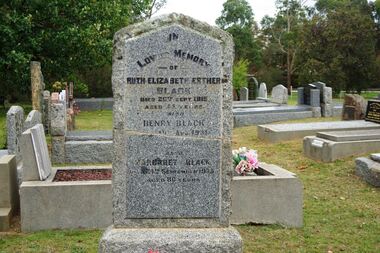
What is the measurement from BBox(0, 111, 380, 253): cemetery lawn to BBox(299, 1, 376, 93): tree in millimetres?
28162

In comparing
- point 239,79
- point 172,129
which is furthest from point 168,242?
point 239,79

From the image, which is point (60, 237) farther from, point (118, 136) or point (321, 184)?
point (321, 184)

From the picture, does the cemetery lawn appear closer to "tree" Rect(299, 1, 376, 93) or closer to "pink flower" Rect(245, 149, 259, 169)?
"pink flower" Rect(245, 149, 259, 169)

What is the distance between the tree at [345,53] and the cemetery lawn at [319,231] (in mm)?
28162

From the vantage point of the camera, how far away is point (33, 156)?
6309mm

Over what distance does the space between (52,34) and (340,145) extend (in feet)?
41.3

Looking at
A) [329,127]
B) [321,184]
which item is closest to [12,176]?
[321,184]

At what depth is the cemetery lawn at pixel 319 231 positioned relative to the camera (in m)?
5.63

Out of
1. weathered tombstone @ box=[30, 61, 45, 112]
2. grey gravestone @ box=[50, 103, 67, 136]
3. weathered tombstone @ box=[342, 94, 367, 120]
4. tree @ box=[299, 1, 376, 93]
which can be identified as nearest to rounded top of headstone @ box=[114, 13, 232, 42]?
grey gravestone @ box=[50, 103, 67, 136]

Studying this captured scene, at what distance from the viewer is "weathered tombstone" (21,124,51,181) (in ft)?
20.5

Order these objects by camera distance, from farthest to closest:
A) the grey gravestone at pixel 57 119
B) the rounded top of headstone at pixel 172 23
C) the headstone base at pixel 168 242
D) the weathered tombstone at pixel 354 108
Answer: the weathered tombstone at pixel 354 108 → the grey gravestone at pixel 57 119 → the rounded top of headstone at pixel 172 23 → the headstone base at pixel 168 242

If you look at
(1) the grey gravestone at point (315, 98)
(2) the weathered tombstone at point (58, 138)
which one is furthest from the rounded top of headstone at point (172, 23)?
(1) the grey gravestone at point (315, 98)

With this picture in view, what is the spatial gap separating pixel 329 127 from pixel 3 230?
28.6 ft

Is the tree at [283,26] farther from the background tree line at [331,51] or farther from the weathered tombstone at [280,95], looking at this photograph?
the weathered tombstone at [280,95]
